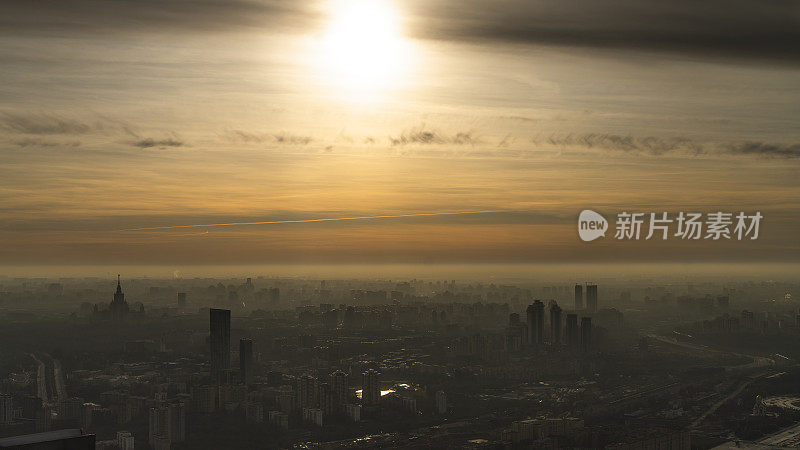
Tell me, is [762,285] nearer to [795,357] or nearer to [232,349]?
[795,357]

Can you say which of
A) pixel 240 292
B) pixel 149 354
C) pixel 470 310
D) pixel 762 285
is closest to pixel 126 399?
pixel 149 354

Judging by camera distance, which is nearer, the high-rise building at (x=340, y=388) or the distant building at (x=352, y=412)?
the distant building at (x=352, y=412)

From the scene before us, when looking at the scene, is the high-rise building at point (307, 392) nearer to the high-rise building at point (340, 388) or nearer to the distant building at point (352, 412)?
the high-rise building at point (340, 388)

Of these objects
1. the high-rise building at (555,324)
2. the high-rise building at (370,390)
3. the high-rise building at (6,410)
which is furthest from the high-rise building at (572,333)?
the high-rise building at (6,410)

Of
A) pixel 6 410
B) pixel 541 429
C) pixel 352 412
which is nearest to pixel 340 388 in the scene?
pixel 352 412

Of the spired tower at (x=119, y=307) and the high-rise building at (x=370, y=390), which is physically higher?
the spired tower at (x=119, y=307)

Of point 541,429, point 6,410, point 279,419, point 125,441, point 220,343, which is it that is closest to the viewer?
point 125,441

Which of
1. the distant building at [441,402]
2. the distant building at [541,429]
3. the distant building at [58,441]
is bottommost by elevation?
the distant building at [441,402]

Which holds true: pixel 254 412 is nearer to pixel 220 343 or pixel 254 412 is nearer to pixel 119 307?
pixel 220 343
